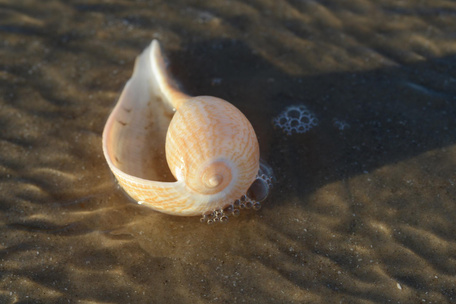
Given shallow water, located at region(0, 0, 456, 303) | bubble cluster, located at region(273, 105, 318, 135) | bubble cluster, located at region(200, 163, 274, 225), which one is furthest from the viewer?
bubble cluster, located at region(273, 105, 318, 135)

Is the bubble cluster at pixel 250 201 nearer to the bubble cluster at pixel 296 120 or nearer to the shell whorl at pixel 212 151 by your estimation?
the shell whorl at pixel 212 151

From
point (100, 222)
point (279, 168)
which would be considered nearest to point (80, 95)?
point (100, 222)

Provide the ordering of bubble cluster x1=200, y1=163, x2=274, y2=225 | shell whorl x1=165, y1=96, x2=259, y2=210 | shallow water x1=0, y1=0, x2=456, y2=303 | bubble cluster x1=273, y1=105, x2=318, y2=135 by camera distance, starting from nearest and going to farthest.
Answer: shell whorl x1=165, y1=96, x2=259, y2=210 → shallow water x1=0, y1=0, x2=456, y2=303 → bubble cluster x1=200, y1=163, x2=274, y2=225 → bubble cluster x1=273, y1=105, x2=318, y2=135

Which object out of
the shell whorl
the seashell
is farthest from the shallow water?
the shell whorl

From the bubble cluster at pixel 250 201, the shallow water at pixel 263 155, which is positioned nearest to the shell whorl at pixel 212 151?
the bubble cluster at pixel 250 201

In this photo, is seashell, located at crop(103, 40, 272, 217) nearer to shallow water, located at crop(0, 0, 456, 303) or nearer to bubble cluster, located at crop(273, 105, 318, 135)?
shallow water, located at crop(0, 0, 456, 303)

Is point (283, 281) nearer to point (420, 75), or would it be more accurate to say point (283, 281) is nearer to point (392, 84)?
point (392, 84)

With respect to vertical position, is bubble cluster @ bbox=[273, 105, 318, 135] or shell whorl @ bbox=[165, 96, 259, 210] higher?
shell whorl @ bbox=[165, 96, 259, 210]
